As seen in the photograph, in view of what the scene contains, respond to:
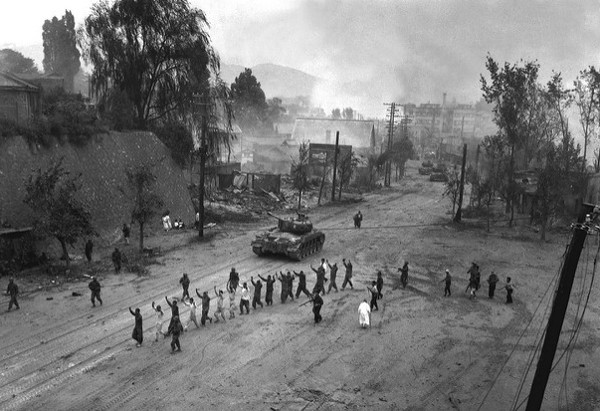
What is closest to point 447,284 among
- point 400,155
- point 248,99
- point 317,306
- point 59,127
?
point 317,306

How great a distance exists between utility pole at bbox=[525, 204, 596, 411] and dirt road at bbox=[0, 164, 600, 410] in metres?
3.52

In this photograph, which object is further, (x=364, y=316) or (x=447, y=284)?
(x=447, y=284)

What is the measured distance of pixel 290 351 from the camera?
633 inches

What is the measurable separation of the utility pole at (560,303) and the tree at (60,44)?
97.0 meters

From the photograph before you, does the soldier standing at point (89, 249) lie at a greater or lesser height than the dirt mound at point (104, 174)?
lesser

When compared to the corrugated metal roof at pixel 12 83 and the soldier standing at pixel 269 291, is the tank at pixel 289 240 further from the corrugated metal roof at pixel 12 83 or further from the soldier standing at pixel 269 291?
the corrugated metal roof at pixel 12 83

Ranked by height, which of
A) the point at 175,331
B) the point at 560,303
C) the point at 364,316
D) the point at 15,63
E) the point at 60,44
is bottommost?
the point at 364,316

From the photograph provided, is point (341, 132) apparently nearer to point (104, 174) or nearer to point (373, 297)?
point (104, 174)

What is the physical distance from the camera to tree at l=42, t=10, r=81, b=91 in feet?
310

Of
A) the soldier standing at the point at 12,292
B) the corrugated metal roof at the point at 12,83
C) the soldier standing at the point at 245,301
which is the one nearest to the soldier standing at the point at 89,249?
the soldier standing at the point at 12,292

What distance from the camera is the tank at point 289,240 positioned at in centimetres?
2673

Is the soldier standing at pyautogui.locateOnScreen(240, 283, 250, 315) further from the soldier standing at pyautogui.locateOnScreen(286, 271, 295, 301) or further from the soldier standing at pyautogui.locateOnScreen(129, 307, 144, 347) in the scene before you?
the soldier standing at pyautogui.locateOnScreen(129, 307, 144, 347)

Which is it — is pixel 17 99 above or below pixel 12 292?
above

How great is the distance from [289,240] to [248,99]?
243 feet
